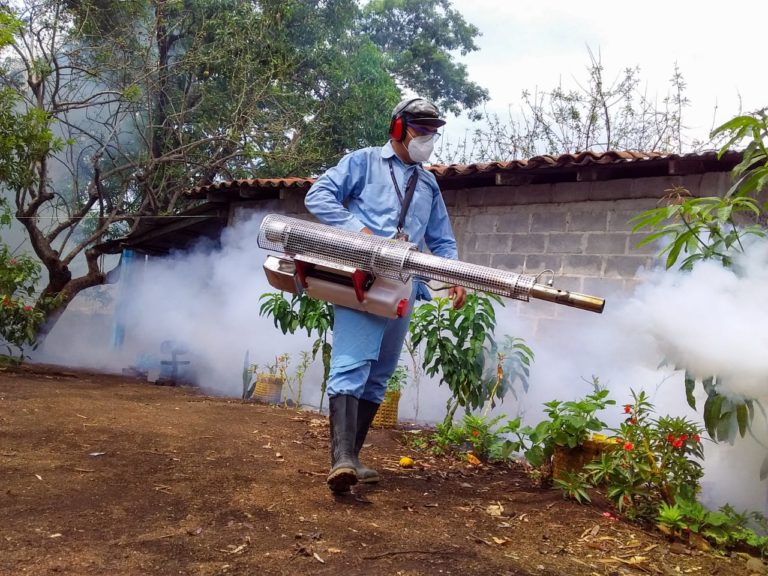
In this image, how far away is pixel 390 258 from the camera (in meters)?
3.08

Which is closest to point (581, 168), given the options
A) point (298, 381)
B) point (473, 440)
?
point (473, 440)

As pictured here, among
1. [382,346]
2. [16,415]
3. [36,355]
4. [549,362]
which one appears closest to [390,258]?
[382,346]

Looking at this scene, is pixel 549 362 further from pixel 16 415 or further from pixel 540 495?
pixel 16 415

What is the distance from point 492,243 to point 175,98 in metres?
7.72

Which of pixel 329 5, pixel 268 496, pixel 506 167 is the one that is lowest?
pixel 268 496

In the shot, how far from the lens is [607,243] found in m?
5.80

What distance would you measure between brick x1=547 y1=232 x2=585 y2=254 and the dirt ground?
2.33m

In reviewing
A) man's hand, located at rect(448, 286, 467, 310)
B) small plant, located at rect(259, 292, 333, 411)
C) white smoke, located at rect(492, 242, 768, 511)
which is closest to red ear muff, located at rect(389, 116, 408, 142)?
man's hand, located at rect(448, 286, 467, 310)

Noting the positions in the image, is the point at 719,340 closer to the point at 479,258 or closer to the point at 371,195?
the point at 371,195

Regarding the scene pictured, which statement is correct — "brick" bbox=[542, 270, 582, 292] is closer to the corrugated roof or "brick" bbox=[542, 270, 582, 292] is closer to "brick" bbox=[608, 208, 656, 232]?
"brick" bbox=[608, 208, 656, 232]

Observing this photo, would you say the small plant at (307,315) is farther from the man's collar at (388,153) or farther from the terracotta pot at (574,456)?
the terracotta pot at (574,456)

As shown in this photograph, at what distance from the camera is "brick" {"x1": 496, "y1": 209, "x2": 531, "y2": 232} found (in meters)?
6.37

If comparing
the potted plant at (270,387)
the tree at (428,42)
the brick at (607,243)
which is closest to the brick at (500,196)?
the brick at (607,243)

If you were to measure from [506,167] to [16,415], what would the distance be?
418 cm
